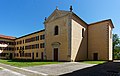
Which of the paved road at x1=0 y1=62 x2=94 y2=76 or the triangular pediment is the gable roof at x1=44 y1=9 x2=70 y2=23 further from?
the paved road at x1=0 y1=62 x2=94 y2=76

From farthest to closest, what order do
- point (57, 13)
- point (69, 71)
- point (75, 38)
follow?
point (57, 13)
point (75, 38)
point (69, 71)

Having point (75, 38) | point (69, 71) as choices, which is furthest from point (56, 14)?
point (69, 71)

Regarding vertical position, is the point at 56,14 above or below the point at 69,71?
above

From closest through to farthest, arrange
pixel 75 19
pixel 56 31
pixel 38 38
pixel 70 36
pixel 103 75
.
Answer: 1. pixel 103 75
2. pixel 70 36
3. pixel 75 19
4. pixel 56 31
5. pixel 38 38

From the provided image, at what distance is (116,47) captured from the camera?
54906mm

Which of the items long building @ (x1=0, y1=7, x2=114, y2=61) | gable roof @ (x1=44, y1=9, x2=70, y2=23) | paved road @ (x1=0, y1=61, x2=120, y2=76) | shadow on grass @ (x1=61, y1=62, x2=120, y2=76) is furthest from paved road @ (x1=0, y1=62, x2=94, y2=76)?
gable roof @ (x1=44, y1=9, x2=70, y2=23)

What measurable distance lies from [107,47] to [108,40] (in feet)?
4.93

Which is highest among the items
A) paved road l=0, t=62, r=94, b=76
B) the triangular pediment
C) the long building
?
the triangular pediment

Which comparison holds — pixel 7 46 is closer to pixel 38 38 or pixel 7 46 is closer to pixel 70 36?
pixel 38 38

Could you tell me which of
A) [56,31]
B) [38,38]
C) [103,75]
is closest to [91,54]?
[56,31]

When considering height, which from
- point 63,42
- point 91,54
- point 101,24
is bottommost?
point 91,54

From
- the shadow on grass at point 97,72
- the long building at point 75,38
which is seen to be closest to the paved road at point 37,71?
the shadow on grass at point 97,72

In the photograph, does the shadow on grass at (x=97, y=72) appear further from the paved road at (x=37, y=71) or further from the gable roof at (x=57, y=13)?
the gable roof at (x=57, y=13)

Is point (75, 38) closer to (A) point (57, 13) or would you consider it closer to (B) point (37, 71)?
(A) point (57, 13)
